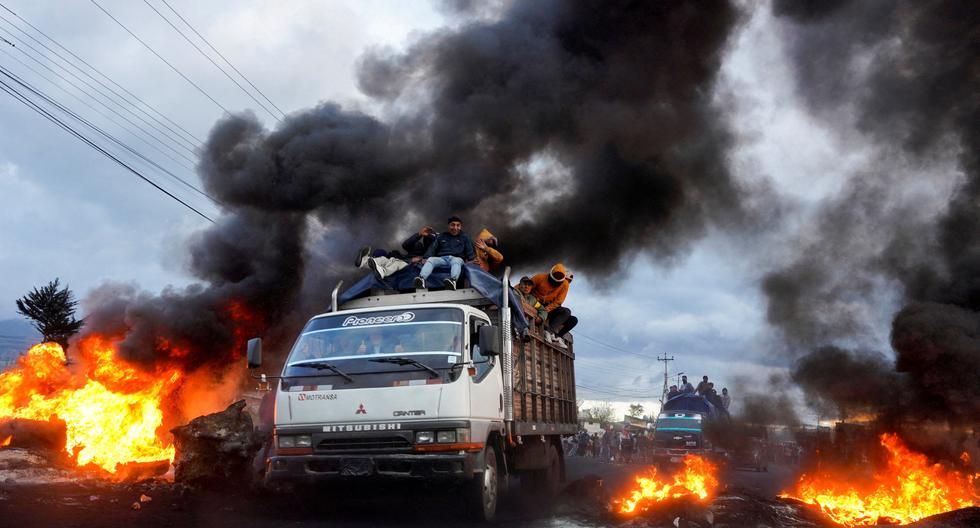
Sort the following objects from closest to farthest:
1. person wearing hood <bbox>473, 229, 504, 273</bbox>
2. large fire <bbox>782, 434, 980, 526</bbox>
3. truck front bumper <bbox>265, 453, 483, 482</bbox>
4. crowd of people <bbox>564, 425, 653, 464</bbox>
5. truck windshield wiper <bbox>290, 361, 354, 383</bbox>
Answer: truck front bumper <bbox>265, 453, 483, 482</bbox> < truck windshield wiper <bbox>290, 361, 354, 383</bbox> < large fire <bbox>782, 434, 980, 526</bbox> < person wearing hood <bbox>473, 229, 504, 273</bbox> < crowd of people <bbox>564, 425, 653, 464</bbox>

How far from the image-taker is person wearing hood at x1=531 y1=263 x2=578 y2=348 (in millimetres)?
10094

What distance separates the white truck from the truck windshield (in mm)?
12

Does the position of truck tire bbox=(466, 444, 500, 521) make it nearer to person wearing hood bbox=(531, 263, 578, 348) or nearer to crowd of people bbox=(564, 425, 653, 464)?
person wearing hood bbox=(531, 263, 578, 348)

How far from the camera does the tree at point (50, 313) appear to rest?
24.9m

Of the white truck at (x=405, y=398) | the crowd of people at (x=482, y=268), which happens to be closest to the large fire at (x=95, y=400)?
the crowd of people at (x=482, y=268)

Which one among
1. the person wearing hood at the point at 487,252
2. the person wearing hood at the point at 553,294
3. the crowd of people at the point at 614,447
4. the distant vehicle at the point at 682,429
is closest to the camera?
the person wearing hood at the point at 553,294

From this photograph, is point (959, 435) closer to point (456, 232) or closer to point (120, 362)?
point (456, 232)

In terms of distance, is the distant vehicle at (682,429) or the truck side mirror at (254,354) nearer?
the truck side mirror at (254,354)

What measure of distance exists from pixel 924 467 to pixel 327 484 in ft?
25.7

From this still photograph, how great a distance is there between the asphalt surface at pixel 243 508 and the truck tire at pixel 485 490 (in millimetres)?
198

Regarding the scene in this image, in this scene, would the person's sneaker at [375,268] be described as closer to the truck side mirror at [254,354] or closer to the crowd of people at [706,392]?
the truck side mirror at [254,354]

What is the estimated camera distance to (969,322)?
9.11 metres

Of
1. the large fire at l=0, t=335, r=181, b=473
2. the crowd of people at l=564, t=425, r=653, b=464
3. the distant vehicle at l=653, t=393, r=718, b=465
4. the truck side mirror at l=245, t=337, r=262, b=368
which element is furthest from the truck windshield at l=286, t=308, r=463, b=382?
the crowd of people at l=564, t=425, r=653, b=464

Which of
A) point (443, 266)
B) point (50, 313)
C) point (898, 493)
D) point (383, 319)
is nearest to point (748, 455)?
point (898, 493)
